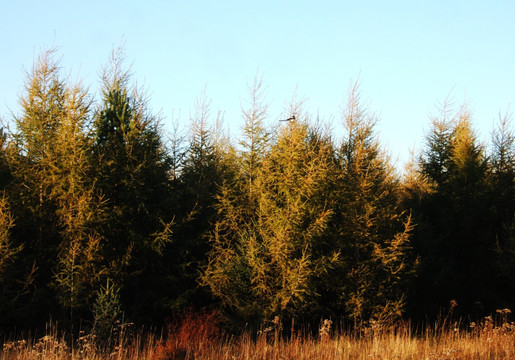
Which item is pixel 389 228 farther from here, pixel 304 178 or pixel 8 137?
pixel 8 137

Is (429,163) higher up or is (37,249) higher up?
(429,163)

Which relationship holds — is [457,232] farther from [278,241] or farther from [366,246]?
[278,241]

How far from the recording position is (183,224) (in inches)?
599

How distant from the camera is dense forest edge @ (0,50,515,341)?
13.5 metres

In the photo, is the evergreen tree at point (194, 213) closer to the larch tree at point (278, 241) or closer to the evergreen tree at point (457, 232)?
the larch tree at point (278, 241)

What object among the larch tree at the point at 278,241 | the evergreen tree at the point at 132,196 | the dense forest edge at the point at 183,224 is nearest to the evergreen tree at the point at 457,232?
the dense forest edge at the point at 183,224

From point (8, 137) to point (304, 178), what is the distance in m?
10.3

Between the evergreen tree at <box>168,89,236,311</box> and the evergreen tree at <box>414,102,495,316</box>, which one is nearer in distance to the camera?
the evergreen tree at <box>168,89,236,311</box>

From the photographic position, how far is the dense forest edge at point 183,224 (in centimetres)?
1353

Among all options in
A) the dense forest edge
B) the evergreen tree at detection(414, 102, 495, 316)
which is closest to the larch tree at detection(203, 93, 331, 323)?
the dense forest edge

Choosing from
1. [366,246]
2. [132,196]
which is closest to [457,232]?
[366,246]

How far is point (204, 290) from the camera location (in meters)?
15.1

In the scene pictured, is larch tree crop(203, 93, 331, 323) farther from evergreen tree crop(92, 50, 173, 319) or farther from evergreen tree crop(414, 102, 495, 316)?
evergreen tree crop(414, 102, 495, 316)

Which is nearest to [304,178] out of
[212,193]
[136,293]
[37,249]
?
[212,193]
